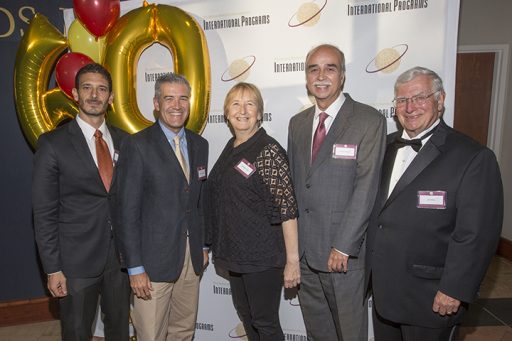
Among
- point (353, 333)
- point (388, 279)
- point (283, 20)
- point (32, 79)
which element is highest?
point (283, 20)

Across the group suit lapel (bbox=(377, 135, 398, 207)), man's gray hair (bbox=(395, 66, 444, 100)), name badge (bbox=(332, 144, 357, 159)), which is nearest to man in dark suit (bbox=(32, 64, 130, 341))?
name badge (bbox=(332, 144, 357, 159))

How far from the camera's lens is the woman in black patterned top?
183 cm

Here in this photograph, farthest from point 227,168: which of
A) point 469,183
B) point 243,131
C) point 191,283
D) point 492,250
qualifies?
point 492,250

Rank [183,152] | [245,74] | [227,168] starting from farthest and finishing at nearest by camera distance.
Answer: [245,74], [183,152], [227,168]

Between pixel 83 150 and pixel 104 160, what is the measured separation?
12cm

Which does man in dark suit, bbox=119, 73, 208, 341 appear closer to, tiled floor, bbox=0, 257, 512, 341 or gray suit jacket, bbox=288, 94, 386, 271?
gray suit jacket, bbox=288, 94, 386, 271

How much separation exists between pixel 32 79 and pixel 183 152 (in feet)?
4.72

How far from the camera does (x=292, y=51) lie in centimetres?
243

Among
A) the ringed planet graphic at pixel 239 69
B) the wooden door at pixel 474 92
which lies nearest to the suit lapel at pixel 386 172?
the ringed planet graphic at pixel 239 69

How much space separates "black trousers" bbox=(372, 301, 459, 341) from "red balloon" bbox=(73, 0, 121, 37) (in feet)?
8.23

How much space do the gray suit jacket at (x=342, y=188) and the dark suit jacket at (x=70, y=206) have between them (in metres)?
1.08

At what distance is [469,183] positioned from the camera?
1.44m

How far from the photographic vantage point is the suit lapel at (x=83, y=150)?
1883mm

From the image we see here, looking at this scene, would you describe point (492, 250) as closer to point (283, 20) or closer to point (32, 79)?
point (283, 20)
